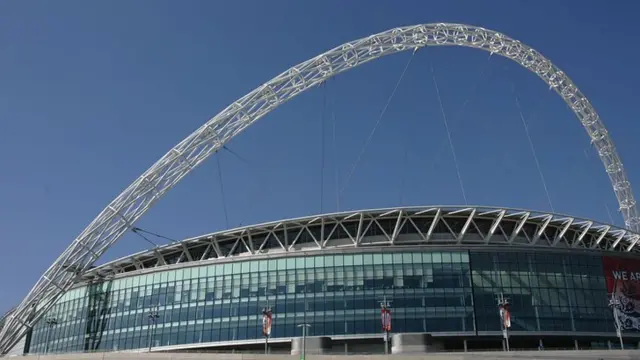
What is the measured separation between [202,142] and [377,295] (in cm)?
2942

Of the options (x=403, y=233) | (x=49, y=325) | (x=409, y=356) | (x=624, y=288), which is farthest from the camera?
(x=49, y=325)

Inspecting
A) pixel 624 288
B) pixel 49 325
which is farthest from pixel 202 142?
pixel 624 288

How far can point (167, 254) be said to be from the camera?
88.8 metres

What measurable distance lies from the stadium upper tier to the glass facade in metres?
2.85

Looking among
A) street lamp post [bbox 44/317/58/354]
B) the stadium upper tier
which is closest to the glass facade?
the stadium upper tier

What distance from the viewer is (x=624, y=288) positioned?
7819 cm

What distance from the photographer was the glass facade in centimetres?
7312

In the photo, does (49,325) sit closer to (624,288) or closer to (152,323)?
(152,323)

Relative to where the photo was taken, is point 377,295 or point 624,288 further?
point 624,288

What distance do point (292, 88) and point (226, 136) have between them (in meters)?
10.7

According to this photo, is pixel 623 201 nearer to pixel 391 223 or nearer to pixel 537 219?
pixel 537 219

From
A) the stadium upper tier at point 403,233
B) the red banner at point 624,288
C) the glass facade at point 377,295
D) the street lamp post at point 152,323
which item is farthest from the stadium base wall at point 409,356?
the stadium upper tier at point 403,233

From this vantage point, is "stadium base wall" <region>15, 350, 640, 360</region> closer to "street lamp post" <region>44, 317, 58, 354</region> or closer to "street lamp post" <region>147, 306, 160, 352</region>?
"street lamp post" <region>147, 306, 160, 352</region>

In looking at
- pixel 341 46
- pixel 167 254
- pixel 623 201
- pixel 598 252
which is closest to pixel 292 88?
pixel 341 46
